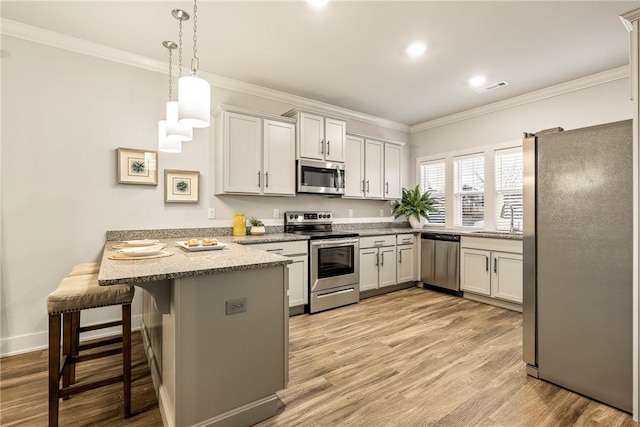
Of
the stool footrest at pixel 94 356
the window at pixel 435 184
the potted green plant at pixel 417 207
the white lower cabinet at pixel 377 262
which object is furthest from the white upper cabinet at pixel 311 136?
the stool footrest at pixel 94 356

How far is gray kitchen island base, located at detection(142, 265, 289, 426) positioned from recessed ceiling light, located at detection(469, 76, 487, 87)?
10.9ft

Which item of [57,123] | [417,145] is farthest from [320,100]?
[57,123]

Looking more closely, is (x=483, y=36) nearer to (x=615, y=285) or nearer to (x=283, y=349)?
(x=615, y=285)

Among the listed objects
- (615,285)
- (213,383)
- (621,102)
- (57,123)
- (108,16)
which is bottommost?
(213,383)

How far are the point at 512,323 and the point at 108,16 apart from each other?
4707 millimetres

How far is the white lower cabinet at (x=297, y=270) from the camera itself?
3.42 meters

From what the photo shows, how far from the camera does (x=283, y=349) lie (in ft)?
6.04

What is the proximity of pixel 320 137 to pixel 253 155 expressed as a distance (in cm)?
96

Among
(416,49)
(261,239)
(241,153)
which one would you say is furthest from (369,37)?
(261,239)

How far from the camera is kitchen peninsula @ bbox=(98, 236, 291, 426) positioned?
4.96ft

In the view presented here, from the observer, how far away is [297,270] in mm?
3498

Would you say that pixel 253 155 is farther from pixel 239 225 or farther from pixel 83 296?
pixel 83 296

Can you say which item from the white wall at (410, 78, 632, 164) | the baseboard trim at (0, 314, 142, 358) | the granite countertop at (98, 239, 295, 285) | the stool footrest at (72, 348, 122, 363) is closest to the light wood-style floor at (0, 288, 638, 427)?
the baseboard trim at (0, 314, 142, 358)

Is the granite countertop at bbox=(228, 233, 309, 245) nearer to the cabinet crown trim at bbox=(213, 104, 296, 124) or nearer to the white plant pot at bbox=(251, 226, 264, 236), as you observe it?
the white plant pot at bbox=(251, 226, 264, 236)
